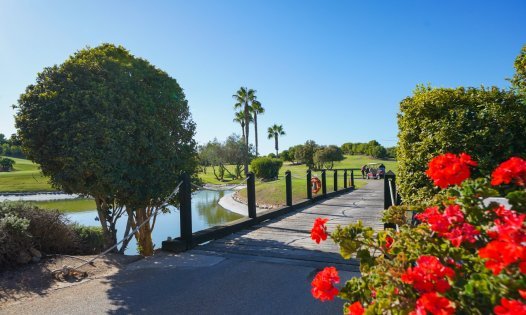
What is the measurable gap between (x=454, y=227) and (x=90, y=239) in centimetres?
836

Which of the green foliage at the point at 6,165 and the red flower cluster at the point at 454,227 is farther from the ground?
the green foliage at the point at 6,165

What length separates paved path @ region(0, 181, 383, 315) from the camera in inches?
137

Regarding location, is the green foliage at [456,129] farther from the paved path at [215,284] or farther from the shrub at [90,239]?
the shrub at [90,239]

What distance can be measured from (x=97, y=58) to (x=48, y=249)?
3.33 m

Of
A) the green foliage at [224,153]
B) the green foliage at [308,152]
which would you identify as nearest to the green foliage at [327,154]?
the green foliage at [308,152]

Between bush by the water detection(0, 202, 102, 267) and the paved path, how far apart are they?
4.34ft

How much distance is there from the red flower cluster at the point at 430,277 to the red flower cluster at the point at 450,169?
1.93 ft

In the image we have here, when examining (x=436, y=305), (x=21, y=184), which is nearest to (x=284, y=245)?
(x=436, y=305)

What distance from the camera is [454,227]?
1827 mm

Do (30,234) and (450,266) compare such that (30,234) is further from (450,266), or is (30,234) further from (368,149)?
(368,149)

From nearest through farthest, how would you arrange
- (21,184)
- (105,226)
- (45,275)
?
(45,275)
(105,226)
(21,184)

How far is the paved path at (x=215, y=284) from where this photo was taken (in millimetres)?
3469

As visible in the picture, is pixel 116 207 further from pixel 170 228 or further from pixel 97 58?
pixel 170 228

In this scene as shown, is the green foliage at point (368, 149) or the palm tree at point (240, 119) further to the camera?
the green foliage at point (368, 149)
